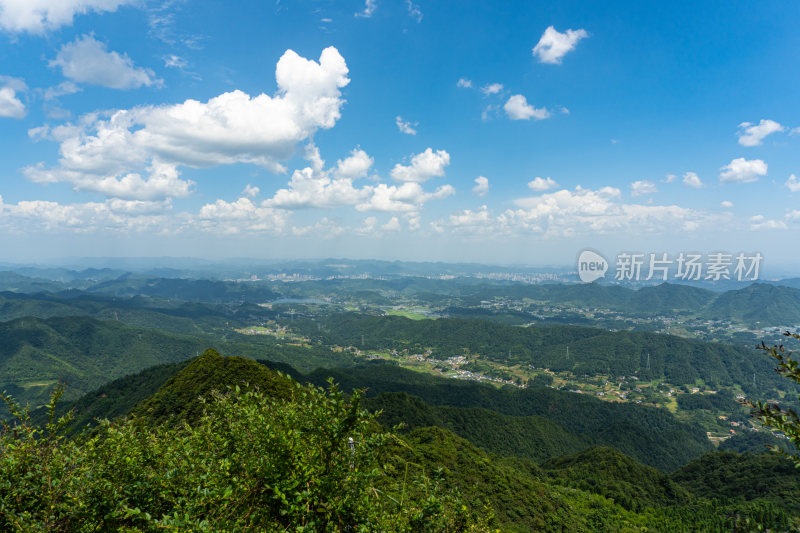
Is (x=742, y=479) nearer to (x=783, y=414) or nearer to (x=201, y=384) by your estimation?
(x=783, y=414)

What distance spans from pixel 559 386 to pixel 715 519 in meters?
104

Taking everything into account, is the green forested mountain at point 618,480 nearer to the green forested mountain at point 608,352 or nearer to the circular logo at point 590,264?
the circular logo at point 590,264

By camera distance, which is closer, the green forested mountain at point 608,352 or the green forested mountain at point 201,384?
the green forested mountain at point 201,384

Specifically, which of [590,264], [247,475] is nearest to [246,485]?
[247,475]

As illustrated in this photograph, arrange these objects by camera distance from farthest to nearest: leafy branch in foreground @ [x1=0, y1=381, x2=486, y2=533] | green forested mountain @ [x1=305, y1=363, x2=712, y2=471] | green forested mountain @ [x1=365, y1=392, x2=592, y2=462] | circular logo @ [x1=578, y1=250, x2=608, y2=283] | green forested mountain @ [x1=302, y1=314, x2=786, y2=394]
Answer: green forested mountain @ [x1=302, y1=314, x2=786, y2=394], green forested mountain @ [x1=305, y1=363, x2=712, y2=471], green forested mountain @ [x1=365, y1=392, x2=592, y2=462], circular logo @ [x1=578, y1=250, x2=608, y2=283], leafy branch in foreground @ [x1=0, y1=381, x2=486, y2=533]

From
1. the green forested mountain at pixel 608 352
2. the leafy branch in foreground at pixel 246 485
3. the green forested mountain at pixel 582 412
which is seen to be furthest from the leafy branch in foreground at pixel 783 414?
the green forested mountain at pixel 608 352

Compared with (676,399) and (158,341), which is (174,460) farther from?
(158,341)

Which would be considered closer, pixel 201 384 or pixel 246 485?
pixel 246 485

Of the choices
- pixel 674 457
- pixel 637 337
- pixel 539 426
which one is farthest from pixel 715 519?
pixel 637 337

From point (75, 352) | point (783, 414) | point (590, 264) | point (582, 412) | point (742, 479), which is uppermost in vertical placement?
point (590, 264)
